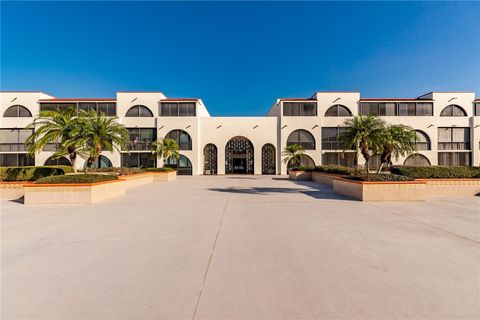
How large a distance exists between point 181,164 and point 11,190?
20.6 metres

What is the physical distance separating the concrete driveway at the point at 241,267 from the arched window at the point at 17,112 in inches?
1307

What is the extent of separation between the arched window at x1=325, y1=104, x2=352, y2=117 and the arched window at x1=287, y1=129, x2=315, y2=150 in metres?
4.15

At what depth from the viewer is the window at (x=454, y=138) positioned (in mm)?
31656

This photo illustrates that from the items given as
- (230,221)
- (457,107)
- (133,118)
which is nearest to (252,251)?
(230,221)

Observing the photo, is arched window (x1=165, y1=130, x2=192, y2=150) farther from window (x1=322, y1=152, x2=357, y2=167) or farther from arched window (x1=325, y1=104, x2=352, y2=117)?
arched window (x1=325, y1=104, x2=352, y2=117)

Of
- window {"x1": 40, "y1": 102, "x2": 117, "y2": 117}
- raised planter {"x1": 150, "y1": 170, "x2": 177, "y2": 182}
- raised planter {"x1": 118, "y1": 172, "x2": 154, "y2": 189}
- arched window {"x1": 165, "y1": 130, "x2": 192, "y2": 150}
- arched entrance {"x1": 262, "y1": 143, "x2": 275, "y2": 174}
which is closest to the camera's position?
raised planter {"x1": 118, "y1": 172, "x2": 154, "y2": 189}

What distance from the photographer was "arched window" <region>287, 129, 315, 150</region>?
32.2 meters

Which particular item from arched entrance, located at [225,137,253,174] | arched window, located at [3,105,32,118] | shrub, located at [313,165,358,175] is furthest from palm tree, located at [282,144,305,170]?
arched window, located at [3,105,32,118]

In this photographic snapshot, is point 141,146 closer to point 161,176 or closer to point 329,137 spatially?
point 161,176

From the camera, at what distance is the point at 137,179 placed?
18.3 m

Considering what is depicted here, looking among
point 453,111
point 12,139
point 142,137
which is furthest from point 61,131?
point 453,111

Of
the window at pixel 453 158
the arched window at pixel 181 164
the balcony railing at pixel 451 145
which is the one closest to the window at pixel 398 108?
the balcony railing at pixel 451 145

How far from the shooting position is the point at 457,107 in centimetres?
3200

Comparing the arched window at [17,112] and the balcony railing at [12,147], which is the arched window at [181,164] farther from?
the arched window at [17,112]
